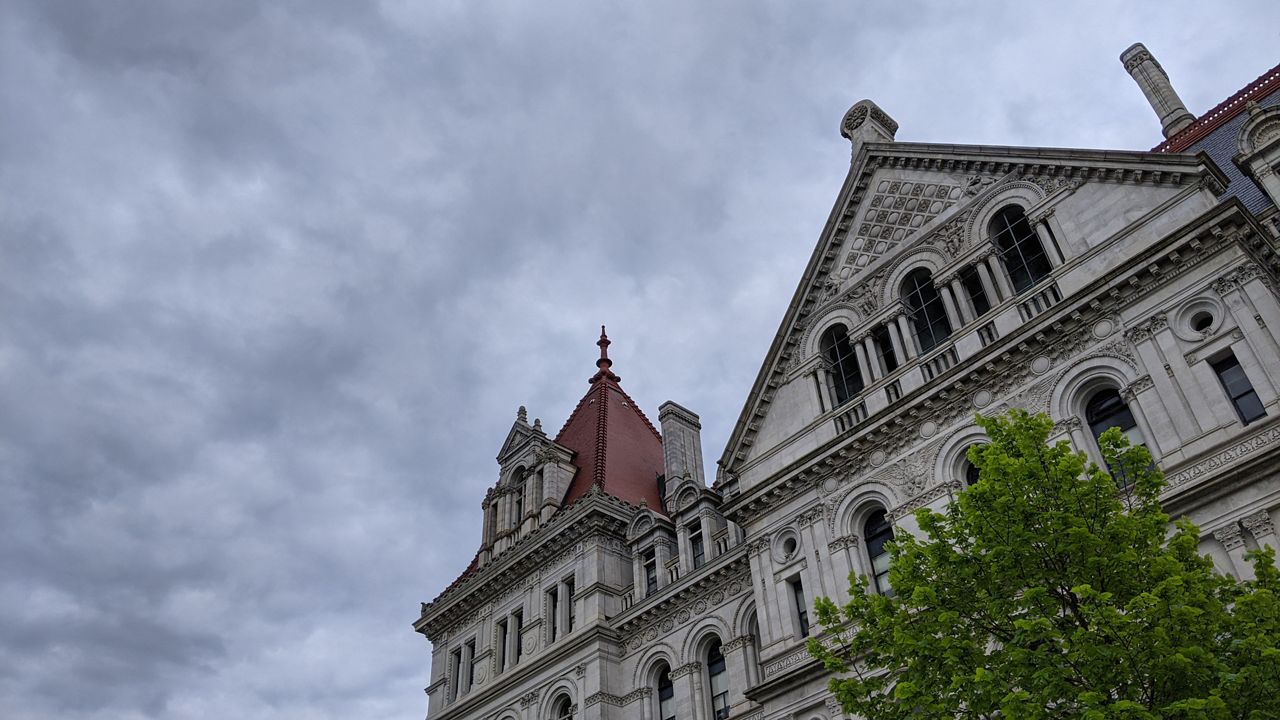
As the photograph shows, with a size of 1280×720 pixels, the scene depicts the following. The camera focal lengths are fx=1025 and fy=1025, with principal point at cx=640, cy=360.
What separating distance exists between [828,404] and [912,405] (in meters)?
3.49

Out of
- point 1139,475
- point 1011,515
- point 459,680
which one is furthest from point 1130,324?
point 459,680

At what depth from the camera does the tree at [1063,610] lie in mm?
12812

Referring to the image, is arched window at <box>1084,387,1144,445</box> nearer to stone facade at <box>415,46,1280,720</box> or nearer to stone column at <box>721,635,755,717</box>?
stone facade at <box>415,46,1280,720</box>

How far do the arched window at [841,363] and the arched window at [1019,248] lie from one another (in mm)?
4649

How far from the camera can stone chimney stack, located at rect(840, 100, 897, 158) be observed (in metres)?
31.0

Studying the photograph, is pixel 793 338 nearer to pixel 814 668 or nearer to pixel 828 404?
pixel 828 404

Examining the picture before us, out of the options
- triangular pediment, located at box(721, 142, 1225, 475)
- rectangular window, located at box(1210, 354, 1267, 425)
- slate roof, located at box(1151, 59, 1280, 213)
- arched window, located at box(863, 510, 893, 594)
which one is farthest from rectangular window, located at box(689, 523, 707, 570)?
slate roof, located at box(1151, 59, 1280, 213)

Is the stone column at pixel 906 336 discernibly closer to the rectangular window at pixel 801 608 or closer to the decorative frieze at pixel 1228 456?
the rectangular window at pixel 801 608

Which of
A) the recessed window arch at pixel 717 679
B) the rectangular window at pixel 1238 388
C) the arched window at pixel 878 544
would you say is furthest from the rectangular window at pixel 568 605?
the rectangular window at pixel 1238 388

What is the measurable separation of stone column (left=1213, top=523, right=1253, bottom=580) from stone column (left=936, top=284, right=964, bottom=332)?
8.02m

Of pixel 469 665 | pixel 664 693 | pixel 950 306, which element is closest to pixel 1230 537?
pixel 950 306

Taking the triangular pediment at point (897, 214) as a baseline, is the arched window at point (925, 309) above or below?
below

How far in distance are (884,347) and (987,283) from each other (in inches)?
135

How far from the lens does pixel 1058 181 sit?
80.8 ft
